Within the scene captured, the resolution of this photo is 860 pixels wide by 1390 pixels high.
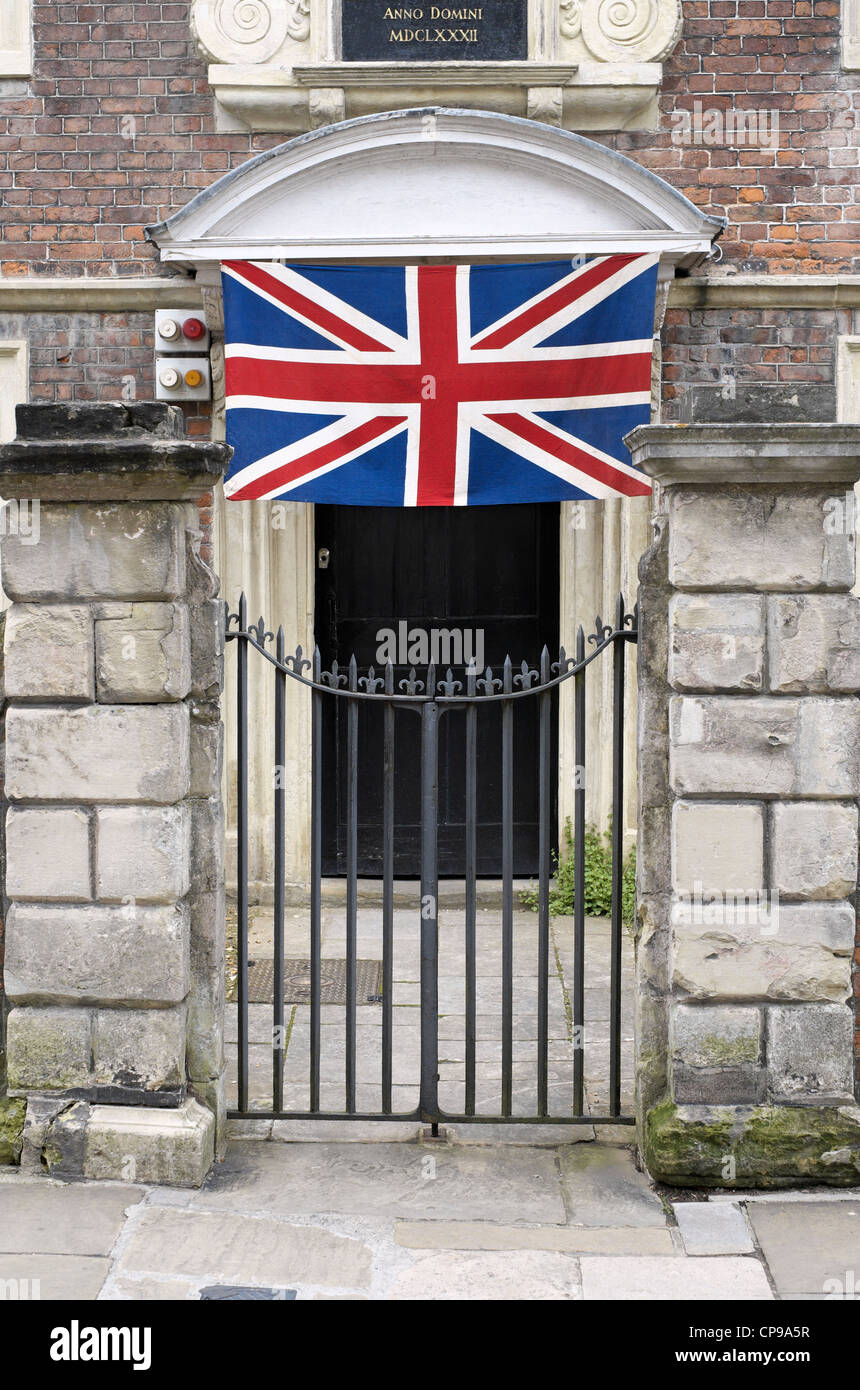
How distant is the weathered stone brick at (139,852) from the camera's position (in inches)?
156

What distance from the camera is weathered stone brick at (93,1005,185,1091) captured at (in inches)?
157

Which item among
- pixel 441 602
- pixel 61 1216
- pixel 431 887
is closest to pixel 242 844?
pixel 431 887

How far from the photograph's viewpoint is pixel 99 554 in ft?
12.8

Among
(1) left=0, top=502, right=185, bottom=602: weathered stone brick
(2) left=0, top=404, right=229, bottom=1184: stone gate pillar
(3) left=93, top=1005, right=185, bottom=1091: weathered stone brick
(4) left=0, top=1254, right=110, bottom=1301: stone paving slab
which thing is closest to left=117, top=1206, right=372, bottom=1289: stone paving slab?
(4) left=0, top=1254, right=110, bottom=1301: stone paving slab

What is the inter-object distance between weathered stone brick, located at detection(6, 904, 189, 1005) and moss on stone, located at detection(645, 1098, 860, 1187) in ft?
5.13

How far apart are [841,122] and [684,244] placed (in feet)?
4.18

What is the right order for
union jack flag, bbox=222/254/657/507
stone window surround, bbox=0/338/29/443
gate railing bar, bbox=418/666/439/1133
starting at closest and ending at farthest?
1. gate railing bar, bbox=418/666/439/1133
2. union jack flag, bbox=222/254/657/507
3. stone window surround, bbox=0/338/29/443

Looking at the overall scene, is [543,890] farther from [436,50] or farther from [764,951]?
[436,50]

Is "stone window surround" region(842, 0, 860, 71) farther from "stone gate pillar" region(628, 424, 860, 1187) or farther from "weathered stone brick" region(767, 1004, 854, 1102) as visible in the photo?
"weathered stone brick" region(767, 1004, 854, 1102)

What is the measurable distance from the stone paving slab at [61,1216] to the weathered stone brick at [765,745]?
2.05 metres

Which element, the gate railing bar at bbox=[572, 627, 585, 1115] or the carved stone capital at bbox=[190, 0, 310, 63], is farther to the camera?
the carved stone capital at bbox=[190, 0, 310, 63]

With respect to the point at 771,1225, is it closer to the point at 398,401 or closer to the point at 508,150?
the point at 398,401

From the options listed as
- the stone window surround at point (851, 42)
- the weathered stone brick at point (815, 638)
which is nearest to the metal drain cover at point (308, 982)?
the weathered stone brick at point (815, 638)

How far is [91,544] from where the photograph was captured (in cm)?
391
